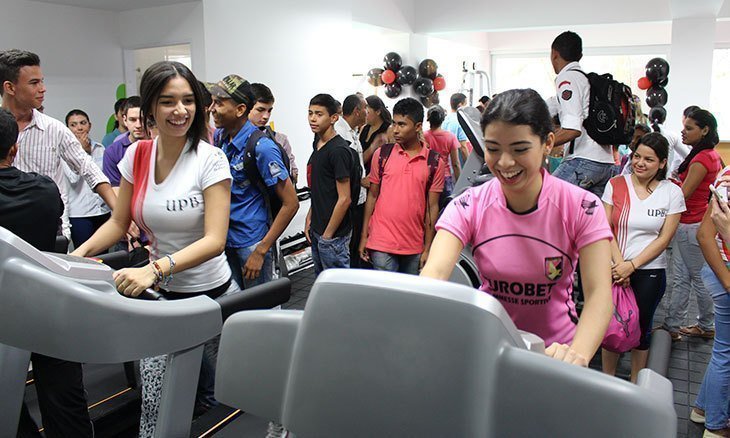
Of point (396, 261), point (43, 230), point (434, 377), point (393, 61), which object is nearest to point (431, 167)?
point (396, 261)

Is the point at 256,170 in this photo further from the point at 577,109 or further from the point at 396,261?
the point at 577,109

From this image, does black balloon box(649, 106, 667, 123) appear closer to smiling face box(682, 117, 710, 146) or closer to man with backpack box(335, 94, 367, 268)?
smiling face box(682, 117, 710, 146)

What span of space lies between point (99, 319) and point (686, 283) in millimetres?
4269

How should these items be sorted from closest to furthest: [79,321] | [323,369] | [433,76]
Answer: [323,369] → [79,321] → [433,76]

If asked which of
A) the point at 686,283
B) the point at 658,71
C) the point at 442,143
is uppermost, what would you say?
the point at 658,71

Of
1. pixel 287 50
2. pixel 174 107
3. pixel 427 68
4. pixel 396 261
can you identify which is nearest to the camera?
pixel 174 107

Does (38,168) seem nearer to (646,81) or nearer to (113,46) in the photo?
(113,46)

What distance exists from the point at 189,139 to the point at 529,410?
1.68m

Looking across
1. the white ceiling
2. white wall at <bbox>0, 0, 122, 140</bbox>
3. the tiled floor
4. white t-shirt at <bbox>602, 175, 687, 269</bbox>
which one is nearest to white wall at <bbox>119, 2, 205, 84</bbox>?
the white ceiling

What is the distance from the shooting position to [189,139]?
6.83ft

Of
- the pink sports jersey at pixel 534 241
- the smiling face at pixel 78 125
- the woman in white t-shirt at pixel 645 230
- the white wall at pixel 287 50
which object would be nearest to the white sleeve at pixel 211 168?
the pink sports jersey at pixel 534 241

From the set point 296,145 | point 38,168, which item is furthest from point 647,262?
point 296,145

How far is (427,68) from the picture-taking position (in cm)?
1037

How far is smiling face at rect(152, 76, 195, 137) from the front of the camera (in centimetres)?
197
